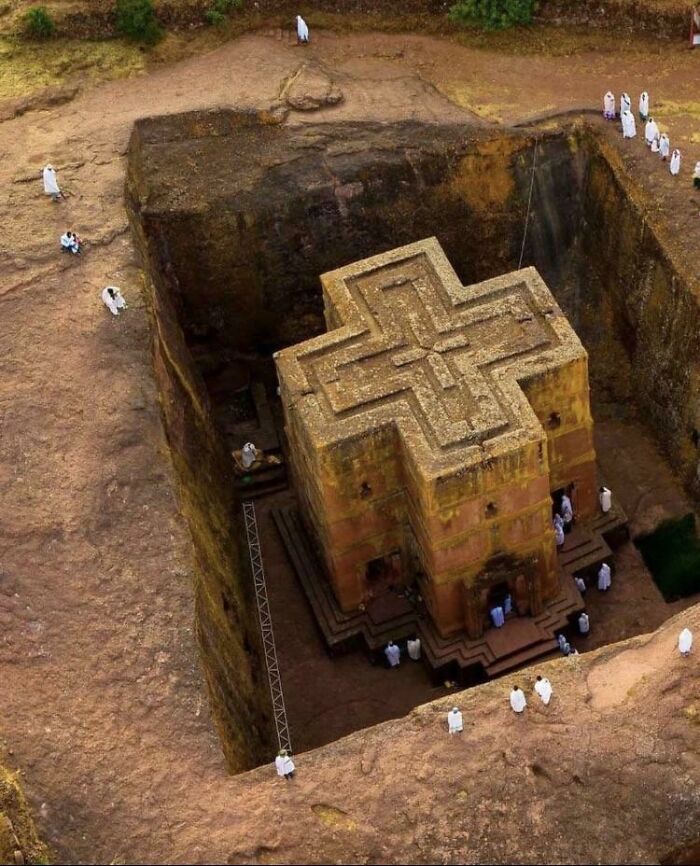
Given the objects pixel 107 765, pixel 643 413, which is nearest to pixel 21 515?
pixel 107 765

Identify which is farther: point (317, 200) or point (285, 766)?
point (317, 200)

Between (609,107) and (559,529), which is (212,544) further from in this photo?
(609,107)

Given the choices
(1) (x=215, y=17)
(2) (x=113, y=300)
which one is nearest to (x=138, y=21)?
(1) (x=215, y=17)

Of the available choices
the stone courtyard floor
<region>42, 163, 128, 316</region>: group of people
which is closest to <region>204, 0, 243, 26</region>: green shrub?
<region>42, 163, 128, 316</region>: group of people

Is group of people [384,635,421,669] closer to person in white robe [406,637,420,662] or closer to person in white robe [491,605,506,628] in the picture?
person in white robe [406,637,420,662]

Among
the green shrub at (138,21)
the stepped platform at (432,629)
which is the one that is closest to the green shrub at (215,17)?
the green shrub at (138,21)

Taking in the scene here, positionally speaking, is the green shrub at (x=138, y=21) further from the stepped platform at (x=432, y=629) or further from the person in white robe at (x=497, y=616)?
the person in white robe at (x=497, y=616)
